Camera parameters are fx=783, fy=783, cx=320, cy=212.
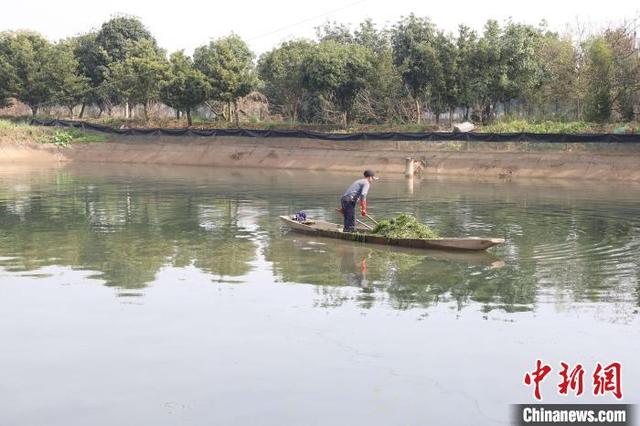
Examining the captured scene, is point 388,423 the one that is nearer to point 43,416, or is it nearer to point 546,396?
point 546,396

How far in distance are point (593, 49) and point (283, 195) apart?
27.0m

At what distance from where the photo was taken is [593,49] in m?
51.4

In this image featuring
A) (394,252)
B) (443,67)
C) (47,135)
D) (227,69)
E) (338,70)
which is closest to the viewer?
(394,252)

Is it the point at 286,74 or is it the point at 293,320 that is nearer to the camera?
the point at 293,320

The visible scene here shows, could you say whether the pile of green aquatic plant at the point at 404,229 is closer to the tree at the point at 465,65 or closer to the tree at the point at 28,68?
the tree at the point at 465,65

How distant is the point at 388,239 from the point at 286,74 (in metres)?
44.8

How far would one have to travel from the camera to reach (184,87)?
61344mm

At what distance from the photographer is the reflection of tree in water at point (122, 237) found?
1795 centimetres

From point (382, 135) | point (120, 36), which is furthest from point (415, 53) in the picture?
point (120, 36)

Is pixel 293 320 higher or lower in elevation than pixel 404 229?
lower

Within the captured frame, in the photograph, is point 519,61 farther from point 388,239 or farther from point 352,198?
point 388,239

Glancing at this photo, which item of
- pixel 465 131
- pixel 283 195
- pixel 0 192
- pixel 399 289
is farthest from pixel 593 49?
pixel 399 289

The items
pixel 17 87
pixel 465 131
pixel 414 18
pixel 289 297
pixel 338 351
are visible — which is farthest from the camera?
pixel 17 87

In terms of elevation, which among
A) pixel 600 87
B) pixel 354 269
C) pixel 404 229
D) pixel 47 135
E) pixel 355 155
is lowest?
pixel 354 269
